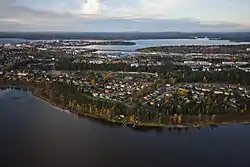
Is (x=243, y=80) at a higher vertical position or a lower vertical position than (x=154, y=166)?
higher

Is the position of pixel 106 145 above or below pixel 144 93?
below

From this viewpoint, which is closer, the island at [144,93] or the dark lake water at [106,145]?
the dark lake water at [106,145]

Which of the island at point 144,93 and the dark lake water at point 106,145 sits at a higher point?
the island at point 144,93

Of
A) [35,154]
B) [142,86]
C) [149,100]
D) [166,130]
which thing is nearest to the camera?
[35,154]

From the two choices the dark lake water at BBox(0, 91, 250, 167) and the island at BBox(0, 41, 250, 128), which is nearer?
the dark lake water at BBox(0, 91, 250, 167)

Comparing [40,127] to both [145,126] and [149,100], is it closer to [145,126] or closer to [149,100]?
[145,126]

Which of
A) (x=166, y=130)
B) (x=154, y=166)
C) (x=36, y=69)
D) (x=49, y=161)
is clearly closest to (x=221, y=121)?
(x=166, y=130)

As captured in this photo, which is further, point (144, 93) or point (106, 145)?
point (144, 93)

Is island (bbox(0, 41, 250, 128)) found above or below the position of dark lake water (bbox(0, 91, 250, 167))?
above
